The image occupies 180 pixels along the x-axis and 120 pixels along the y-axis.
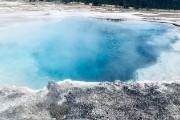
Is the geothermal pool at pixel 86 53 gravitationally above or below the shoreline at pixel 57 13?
below

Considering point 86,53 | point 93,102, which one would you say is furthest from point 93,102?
Result: point 86,53

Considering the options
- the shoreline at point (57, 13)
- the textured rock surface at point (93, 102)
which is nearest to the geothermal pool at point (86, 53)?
the shoreline at point (57, 13)

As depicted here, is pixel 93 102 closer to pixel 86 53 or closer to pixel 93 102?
pixel 93 102

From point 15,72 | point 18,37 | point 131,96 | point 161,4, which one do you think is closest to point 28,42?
point 18,37

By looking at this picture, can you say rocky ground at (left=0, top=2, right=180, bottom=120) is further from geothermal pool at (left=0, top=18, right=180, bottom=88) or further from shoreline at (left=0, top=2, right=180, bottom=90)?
shoreline at (left=0, top=2, right=180, bottom=90)

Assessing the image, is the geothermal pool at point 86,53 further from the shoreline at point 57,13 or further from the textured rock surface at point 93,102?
the textured rock surface at point 93,102
